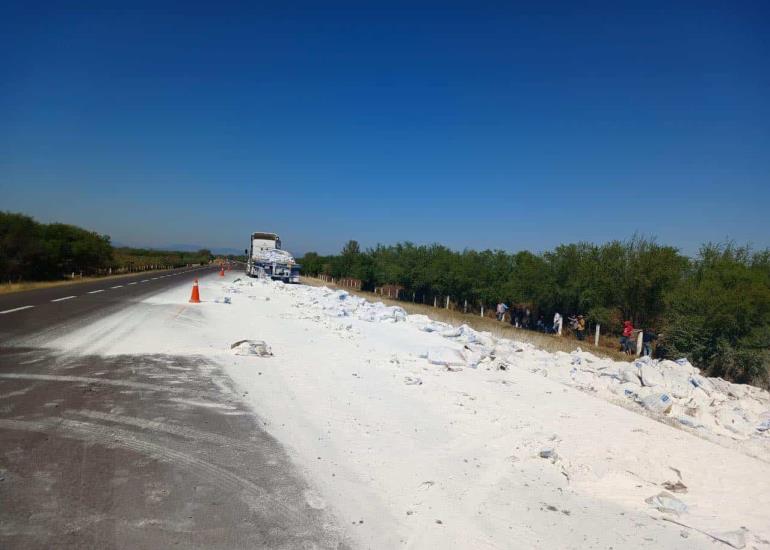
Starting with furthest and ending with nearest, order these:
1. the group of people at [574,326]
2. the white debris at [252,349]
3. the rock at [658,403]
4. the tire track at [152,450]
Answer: the group of people at [574,326]
the white debris at [252,349]
the rock at [658,403]
the tire track at [152,450]

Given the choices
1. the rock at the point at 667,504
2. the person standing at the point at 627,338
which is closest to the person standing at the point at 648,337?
the person standing at the point at 627,338

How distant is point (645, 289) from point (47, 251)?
139ft

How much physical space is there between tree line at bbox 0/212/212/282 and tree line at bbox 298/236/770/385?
29404mm

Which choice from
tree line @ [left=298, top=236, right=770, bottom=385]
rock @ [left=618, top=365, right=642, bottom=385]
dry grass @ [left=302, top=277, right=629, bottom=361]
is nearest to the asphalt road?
rock @ [left=618, top=365, right=642, bottom=385]

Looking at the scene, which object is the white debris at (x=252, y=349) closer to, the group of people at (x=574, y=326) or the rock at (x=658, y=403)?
the rock at (x=658, y=403)

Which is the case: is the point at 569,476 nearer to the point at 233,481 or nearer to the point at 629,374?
the point at 233,481

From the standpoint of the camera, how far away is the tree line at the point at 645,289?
2062 centimetres

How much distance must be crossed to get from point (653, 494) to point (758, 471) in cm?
196

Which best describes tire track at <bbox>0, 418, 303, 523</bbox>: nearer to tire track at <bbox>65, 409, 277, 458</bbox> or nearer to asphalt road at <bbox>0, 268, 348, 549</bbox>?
asphalt road at <bbox>0, 268, 348, 549</bbox>

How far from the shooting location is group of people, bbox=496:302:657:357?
24.9m

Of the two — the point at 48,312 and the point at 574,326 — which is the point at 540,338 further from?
the point at 48,312

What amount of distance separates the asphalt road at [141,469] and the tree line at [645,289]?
71.0 feet

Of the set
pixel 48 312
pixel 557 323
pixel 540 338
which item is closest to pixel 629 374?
pixel 540 338

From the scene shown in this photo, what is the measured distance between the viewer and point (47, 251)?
3762cm
